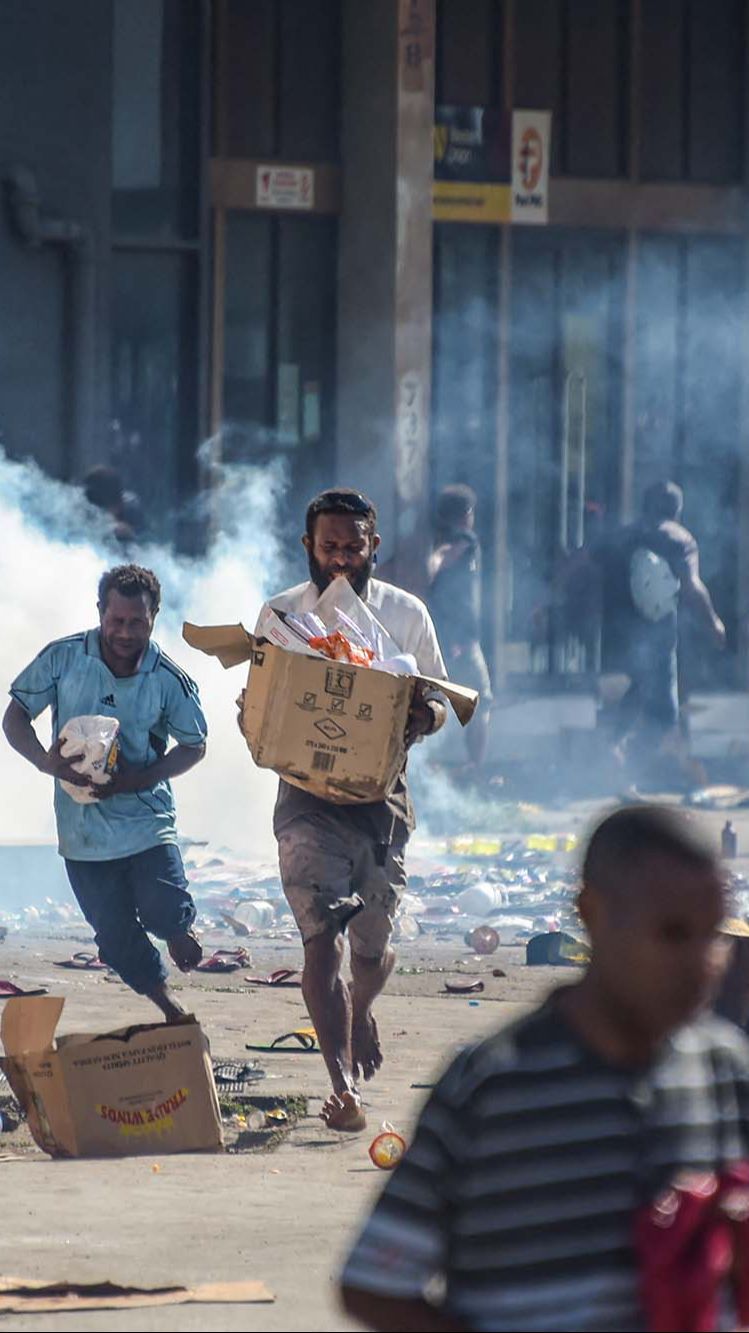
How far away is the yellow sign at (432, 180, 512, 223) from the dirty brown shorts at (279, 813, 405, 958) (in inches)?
357

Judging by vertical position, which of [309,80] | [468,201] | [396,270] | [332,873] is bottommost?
[332,873]

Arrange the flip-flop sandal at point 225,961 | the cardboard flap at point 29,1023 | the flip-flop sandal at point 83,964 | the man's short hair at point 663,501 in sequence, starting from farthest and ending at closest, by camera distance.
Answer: the man's short hair at point 663,501 < the flip-flop sandal at point 225,961 < the flip-flop sandal at point 83,964 < the cardboard flap at point 29,1023

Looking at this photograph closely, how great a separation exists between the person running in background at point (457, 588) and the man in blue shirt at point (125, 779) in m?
6.71

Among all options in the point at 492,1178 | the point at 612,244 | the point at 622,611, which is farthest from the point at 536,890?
the point at 492,1178

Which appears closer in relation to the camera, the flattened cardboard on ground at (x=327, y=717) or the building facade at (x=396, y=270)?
the flattened cardboard on ground at (x=327, y=717)

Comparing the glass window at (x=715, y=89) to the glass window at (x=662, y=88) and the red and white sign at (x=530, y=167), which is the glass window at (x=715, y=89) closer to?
the glass window at (x=662, y=88)

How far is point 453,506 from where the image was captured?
13.9m

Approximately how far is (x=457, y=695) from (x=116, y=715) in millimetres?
1136

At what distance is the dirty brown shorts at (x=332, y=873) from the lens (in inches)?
259

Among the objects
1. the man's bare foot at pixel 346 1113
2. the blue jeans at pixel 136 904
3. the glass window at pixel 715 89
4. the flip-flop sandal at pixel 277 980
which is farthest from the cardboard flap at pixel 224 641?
the glass window at pixel 715 89

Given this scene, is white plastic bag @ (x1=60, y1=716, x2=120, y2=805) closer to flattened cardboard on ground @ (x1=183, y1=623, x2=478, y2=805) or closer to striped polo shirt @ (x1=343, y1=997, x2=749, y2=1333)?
flattened cardboard on ground @ (x1=183, y1=623, x2=478, y2=805)

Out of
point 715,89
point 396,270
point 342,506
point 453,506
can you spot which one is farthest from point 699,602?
point 342,506

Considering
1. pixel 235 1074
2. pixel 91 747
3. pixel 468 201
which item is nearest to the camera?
pixel 91 747

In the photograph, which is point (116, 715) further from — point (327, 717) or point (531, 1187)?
point (531, 1187)
